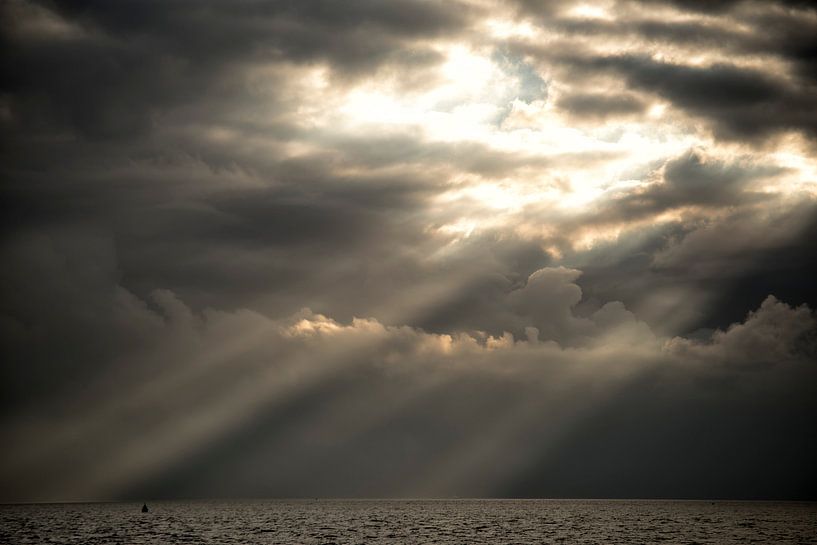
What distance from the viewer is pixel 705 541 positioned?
15088 cm

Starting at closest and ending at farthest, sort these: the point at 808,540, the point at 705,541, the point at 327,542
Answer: the point at 327,542 → the point at 705,541 → the point at 808,540

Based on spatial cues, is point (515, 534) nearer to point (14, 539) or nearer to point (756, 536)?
point (756, 536)

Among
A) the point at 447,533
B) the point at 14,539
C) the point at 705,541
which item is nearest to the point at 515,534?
the point at 447,533

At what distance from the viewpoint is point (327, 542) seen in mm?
138375

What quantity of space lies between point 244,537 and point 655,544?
259 ft

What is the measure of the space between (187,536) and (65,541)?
74.9 feet

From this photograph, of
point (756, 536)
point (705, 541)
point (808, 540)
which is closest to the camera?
point (705, 541)

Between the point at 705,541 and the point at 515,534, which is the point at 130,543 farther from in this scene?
the point at 705,541

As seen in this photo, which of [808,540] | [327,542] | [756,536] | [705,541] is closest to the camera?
[327,542]

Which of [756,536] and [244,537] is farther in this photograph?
[756,536]

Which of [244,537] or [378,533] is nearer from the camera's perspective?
[244,537]

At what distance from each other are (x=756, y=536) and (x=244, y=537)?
112 metres

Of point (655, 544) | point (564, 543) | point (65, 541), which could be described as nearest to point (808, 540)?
point (655, 544)

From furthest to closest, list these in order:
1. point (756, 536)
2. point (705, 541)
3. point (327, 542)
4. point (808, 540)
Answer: point (756, 536) → point (808, 540) → point (705, 541) → point (327, 542)
